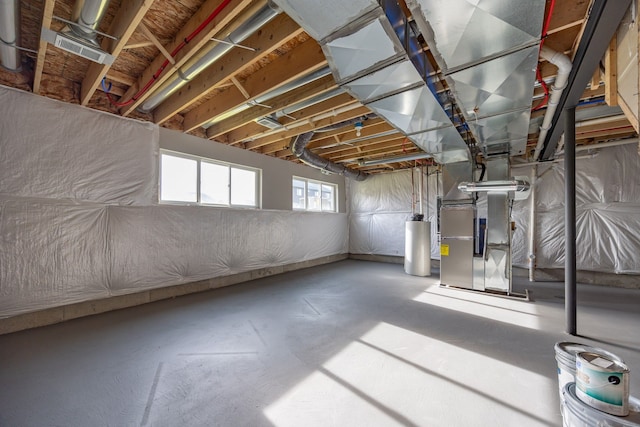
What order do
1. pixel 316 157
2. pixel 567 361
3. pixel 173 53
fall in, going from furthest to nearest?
pixel 316 157
pixel 173 53
pixel 567 361

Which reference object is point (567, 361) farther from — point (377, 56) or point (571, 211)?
point (377, 56)

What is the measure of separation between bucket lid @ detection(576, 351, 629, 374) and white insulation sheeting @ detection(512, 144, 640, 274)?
178 inches

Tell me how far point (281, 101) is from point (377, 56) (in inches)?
62.6

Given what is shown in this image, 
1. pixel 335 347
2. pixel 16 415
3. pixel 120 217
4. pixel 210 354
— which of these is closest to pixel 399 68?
pixel 335 347

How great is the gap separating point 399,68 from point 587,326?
125 inches

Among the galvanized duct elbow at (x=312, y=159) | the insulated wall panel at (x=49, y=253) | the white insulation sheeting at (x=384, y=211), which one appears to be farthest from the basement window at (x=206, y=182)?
the white insulation sheeting at (x=384, y=211)

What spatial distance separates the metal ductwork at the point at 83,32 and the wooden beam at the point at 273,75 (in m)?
1.17

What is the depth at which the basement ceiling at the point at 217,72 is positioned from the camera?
1815 mm

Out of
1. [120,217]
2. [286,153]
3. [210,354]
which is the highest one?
[286,153]

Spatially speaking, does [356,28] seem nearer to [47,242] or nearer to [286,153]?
[47,242]

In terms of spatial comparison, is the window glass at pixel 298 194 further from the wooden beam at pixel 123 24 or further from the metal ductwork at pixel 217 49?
the wooden beam at pixel 123 24

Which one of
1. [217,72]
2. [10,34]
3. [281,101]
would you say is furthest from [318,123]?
Answer: [10,34]

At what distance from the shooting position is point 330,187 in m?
7.07

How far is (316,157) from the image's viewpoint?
4953mm
